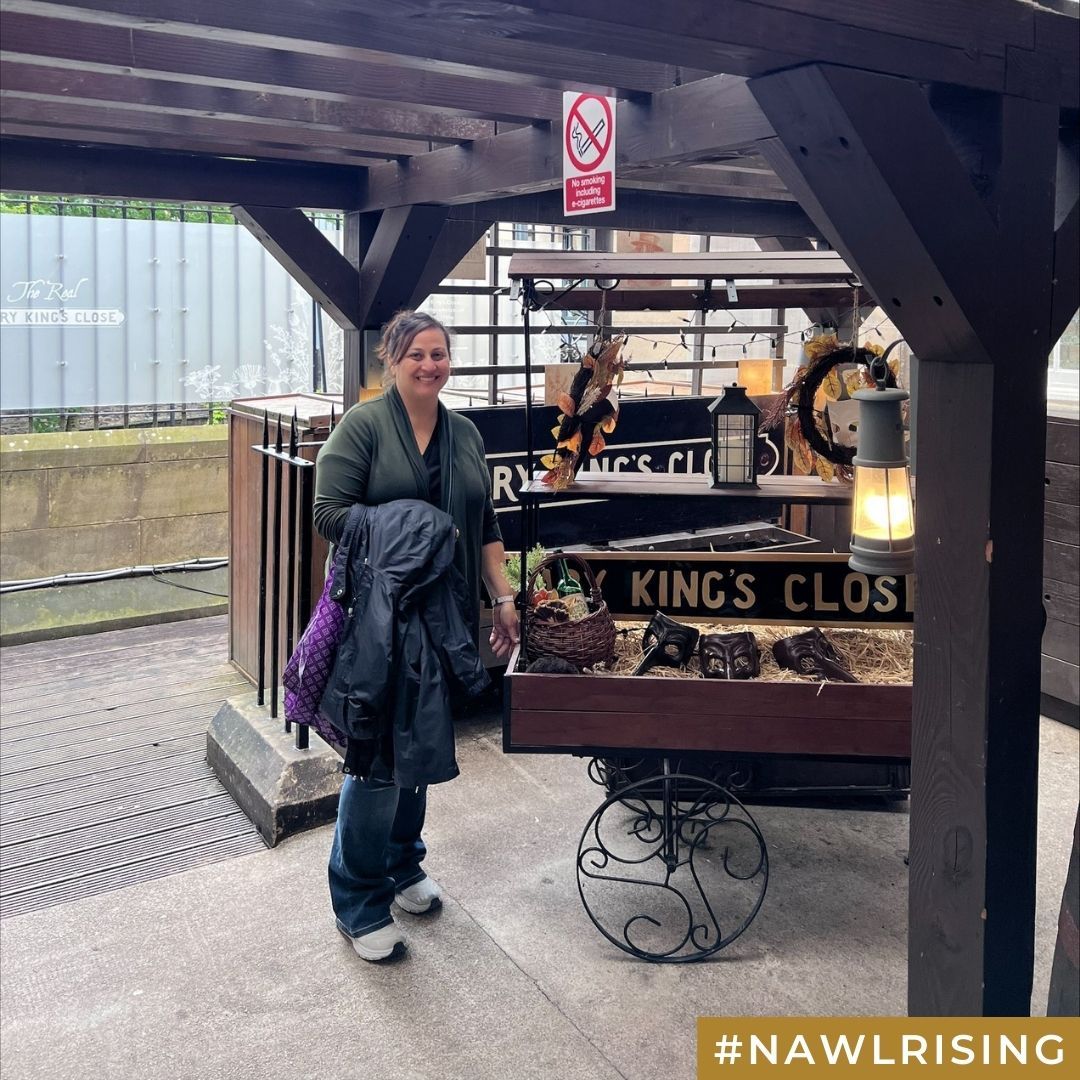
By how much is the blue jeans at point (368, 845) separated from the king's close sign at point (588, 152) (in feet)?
5.89

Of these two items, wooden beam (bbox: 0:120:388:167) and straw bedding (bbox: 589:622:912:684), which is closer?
straw bedding (bbox: 589:622:912:684)

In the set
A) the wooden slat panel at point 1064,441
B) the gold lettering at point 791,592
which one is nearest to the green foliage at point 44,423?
the gold lettering at point 791,592

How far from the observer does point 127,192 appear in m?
4.64

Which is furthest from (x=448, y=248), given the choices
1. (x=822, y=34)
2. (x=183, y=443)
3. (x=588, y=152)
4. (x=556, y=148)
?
(x=183, y=443)

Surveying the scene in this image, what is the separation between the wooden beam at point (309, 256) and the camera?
4.88m

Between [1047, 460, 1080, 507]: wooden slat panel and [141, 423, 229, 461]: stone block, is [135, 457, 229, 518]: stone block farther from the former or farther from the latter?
[1047, 460, 1080, 507]: wooden slat panel

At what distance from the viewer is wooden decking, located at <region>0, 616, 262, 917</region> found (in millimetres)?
4129

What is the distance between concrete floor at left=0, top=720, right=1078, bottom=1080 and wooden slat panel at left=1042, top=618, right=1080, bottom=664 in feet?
4.07

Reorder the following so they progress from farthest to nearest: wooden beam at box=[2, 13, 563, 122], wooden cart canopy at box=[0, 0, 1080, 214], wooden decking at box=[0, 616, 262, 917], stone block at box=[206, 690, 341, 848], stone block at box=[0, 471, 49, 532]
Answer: stone block at box=[0, 471, 49, 532], stone block at box=[206, 690, 341, 848], wooden decking at box=[0, 616, 262, 917], wooden beam at box=[2, 13, 563, 122], wooden cart canopy at box=[0, 0, 1080, 214]

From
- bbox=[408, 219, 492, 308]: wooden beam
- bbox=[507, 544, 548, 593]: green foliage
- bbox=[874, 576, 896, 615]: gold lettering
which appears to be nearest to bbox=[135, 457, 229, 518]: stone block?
bbox=[408, 219, 492, 308]: wooden beam

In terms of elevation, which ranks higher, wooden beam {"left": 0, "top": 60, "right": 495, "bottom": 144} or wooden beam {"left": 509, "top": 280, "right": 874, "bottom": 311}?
wooden beam {"left": 0, "top": 60, "right": 495, "bottom": 144}

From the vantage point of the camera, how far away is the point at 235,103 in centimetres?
369

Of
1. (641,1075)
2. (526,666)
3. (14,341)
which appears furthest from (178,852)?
(14,341)

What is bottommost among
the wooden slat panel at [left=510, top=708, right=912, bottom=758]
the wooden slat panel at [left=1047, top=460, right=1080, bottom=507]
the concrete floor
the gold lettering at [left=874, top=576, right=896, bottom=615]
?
the concrete floor
